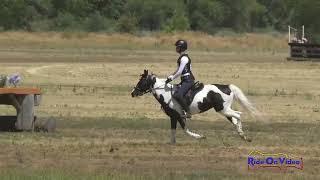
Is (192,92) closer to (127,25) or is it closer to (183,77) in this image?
(183,77)

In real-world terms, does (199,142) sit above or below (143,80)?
below

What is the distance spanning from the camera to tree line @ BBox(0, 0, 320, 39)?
298ft

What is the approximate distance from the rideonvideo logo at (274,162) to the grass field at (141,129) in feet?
0.51

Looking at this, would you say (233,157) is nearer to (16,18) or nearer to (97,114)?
(97,114)

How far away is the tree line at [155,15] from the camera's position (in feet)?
298

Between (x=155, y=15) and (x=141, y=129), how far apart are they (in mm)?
90313

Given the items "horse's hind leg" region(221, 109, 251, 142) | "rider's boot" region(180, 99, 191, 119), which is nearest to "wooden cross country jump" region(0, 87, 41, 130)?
"rider's boot" region(180, 99, 191, 119)

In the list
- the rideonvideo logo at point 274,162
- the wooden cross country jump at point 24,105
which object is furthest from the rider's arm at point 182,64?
the wooden cross country jump at point 24,105

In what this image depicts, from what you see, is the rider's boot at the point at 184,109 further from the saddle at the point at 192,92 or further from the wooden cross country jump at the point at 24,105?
the wooden cross country jump at the point at 24,105

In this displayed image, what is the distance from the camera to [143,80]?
17297 mm

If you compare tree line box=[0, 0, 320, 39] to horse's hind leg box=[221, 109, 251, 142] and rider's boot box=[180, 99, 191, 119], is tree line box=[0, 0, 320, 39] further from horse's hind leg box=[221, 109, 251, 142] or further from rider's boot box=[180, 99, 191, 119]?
rider's boot box=[180, 99, 191, 119]

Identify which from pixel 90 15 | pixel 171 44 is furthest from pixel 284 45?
pixel 90 15

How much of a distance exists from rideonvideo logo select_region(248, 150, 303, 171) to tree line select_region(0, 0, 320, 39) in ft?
178

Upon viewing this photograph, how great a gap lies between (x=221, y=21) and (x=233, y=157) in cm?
10632
